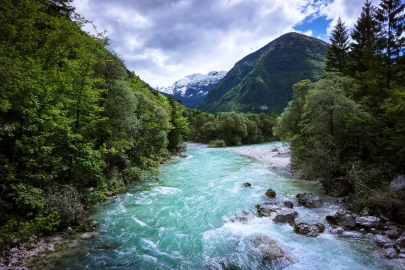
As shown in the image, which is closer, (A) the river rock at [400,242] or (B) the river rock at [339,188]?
(A) the river rock at [400,242]

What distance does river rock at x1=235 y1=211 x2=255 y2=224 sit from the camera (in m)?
11.5

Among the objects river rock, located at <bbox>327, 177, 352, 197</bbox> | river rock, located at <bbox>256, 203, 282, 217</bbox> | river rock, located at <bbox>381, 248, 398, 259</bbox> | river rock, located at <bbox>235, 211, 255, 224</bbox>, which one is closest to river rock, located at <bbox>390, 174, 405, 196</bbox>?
river rock, located at <bbox>327, 177, 352, 197</bbox>

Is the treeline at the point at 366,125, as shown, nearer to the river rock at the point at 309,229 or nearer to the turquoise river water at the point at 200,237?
the turquoise river water at the point at 200,237

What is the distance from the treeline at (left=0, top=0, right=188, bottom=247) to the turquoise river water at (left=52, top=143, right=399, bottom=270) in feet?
6.43

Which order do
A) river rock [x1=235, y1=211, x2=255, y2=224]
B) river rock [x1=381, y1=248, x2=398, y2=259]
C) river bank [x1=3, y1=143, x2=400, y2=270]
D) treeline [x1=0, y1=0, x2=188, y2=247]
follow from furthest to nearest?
river rock [x1=235, y1=211, x2=255, y2=224] → treeline [x1=0, y1=0, x2=188, y2=247] → river bank [x1=3, y1=143, x2=400, y2=270] → river rock [x1=381, y1=248, x2=398, y2=259]

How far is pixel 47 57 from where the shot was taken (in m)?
11.7

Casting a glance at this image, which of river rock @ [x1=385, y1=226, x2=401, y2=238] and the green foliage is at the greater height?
the green foliage

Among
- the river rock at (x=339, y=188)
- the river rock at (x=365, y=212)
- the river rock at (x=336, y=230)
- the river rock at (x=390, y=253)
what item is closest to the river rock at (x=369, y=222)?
the river rock at (x=365, y=212)

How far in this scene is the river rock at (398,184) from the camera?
10.6 meters

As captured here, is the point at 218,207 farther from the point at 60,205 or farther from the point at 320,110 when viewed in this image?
the point at 320,110

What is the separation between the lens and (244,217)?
38.7ft

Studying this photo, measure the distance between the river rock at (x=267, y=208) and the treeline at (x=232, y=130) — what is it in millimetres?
44137

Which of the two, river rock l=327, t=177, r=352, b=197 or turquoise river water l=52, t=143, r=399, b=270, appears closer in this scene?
turquoise river water l=52, t=143, r=399, b=270

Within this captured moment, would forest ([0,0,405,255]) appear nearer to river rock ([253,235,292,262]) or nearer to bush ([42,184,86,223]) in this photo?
bush ([42,184,86,223])
